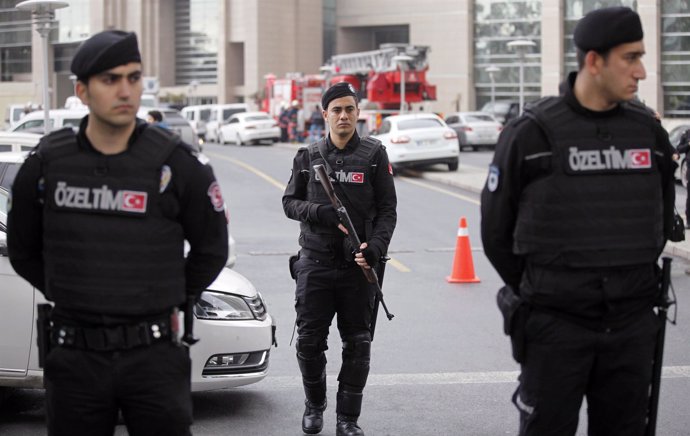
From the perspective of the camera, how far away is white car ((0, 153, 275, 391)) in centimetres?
648

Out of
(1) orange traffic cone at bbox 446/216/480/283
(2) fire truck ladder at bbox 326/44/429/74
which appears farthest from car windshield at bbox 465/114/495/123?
(1) orange traffic cone at bbox 446/216/480/283

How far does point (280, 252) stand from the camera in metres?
15.6

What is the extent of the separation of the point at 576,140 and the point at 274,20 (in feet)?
245

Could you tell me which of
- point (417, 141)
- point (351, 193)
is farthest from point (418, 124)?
point (351, 193)

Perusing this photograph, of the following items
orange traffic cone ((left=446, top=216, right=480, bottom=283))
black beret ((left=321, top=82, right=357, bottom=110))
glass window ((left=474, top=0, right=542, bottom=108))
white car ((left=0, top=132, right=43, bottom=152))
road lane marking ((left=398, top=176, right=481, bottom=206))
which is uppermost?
glass window ((left=474, top=0, right=542, bottom=108))

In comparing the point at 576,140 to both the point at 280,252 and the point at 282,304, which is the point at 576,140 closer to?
the point at 282,304

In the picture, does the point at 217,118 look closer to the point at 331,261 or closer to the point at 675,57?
the point at 675,57

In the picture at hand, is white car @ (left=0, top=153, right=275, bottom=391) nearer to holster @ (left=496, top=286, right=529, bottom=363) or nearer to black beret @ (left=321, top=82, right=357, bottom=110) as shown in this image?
black beret @ (left=321, top=82, right=357, bottom=110)

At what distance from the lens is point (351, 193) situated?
256 inches

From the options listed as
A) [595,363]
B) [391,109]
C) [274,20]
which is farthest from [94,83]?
[274,20]

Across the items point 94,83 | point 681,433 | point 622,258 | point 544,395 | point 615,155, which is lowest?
point 681,433

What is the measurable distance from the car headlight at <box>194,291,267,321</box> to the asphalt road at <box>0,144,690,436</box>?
2.00ft

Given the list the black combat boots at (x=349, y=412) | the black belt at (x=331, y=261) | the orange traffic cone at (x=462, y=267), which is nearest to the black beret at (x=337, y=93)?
the black belt at (x=331, y=261)

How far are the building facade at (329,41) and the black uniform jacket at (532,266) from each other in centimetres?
5356
